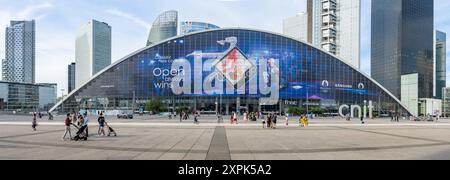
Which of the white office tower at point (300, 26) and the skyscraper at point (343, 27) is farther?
the white office tower at point (300, 26)

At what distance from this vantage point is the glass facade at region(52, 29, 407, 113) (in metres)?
94.7

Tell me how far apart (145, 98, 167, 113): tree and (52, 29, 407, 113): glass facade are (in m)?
3.89

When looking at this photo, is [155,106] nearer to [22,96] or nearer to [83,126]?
[83,126]

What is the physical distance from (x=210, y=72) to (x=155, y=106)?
19.1m

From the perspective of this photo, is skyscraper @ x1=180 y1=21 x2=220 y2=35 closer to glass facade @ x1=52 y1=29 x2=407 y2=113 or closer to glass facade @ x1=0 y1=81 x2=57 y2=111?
glass facade @ x1=0 y1=81 x2=57 y2=111

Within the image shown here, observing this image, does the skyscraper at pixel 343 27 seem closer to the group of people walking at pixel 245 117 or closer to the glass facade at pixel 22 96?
the group of people walking at pixel 245 117

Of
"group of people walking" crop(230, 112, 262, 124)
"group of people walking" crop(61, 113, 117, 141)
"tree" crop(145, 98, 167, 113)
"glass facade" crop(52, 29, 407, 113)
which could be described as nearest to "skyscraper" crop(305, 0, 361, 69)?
"glass facade" crop(52, 29, 407, 113)

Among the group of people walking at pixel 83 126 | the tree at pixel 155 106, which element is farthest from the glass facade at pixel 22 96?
the group of people walking at pixel 83 126

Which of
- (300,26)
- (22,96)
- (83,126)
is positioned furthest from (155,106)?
(22,96)

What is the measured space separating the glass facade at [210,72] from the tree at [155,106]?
389 centimetres

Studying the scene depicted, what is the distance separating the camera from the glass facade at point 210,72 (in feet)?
311

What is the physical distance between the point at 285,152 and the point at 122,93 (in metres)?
90.7

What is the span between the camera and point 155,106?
90062 millimetres

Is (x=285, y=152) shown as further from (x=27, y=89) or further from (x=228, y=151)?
(x=27, y=89)
